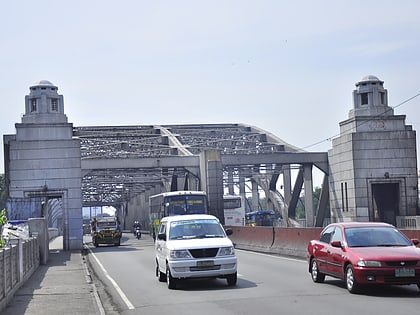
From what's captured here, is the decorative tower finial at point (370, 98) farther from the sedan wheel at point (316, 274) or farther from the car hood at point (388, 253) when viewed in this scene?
the car hood at point (388, 253)

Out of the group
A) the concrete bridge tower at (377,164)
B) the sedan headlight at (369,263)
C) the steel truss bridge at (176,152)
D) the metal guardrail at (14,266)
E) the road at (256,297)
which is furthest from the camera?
the steel truss bridge at (176,152)

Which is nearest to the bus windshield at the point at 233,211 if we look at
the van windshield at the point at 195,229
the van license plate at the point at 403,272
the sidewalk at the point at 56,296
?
the sidewalk at the point at 56,296

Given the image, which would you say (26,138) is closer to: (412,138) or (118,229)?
(118,229)

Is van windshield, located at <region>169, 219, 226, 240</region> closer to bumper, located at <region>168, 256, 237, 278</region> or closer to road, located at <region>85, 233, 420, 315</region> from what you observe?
road, located at <region>85, 233, 420, 315</region>

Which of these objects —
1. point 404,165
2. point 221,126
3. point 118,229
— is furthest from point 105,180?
point 404,165

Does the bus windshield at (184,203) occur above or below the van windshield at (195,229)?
above

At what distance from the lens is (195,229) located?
65.3ft

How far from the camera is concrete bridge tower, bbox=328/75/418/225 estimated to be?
5219 centimetres

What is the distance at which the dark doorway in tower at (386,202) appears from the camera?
172ft

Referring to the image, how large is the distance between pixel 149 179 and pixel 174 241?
234ft

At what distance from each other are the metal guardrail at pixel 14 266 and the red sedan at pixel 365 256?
7.08 meters

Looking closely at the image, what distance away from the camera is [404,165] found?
172 feet

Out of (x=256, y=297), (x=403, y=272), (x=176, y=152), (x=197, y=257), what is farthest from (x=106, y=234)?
(x=403, y=272)

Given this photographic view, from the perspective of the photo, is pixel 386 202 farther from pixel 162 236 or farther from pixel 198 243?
pixel 198 243
